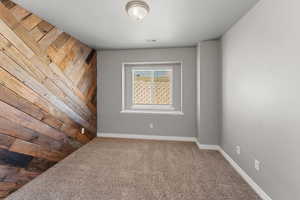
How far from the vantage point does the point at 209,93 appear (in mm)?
3121

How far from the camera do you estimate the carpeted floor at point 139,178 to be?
174cm

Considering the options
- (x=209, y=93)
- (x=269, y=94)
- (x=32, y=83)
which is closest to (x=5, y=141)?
(x=32, y=83)

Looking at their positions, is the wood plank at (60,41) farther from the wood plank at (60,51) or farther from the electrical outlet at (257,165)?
the electrical outlet at (257,165)

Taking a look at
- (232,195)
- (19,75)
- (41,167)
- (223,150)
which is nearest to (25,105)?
(19,75)

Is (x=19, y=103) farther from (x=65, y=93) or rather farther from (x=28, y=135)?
(x=65, y=93)

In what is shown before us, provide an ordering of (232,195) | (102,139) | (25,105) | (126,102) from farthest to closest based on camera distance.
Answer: (126,102), (102,139), (25,105), (232,195)

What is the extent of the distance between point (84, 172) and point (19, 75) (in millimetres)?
1610

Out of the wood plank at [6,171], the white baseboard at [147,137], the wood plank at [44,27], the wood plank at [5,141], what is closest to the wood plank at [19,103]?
the wood plank at [5,141]

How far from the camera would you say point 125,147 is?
10.5ft

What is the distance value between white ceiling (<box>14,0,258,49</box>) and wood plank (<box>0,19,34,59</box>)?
372mm

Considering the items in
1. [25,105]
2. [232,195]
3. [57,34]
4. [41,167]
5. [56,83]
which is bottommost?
[232,195]

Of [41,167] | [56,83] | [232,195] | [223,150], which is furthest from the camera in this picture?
[223,150]

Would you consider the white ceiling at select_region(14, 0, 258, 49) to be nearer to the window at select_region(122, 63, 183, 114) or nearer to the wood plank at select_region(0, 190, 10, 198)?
the window at select_region(122, 63, 183, 114)

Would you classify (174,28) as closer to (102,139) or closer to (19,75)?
(19,75)
